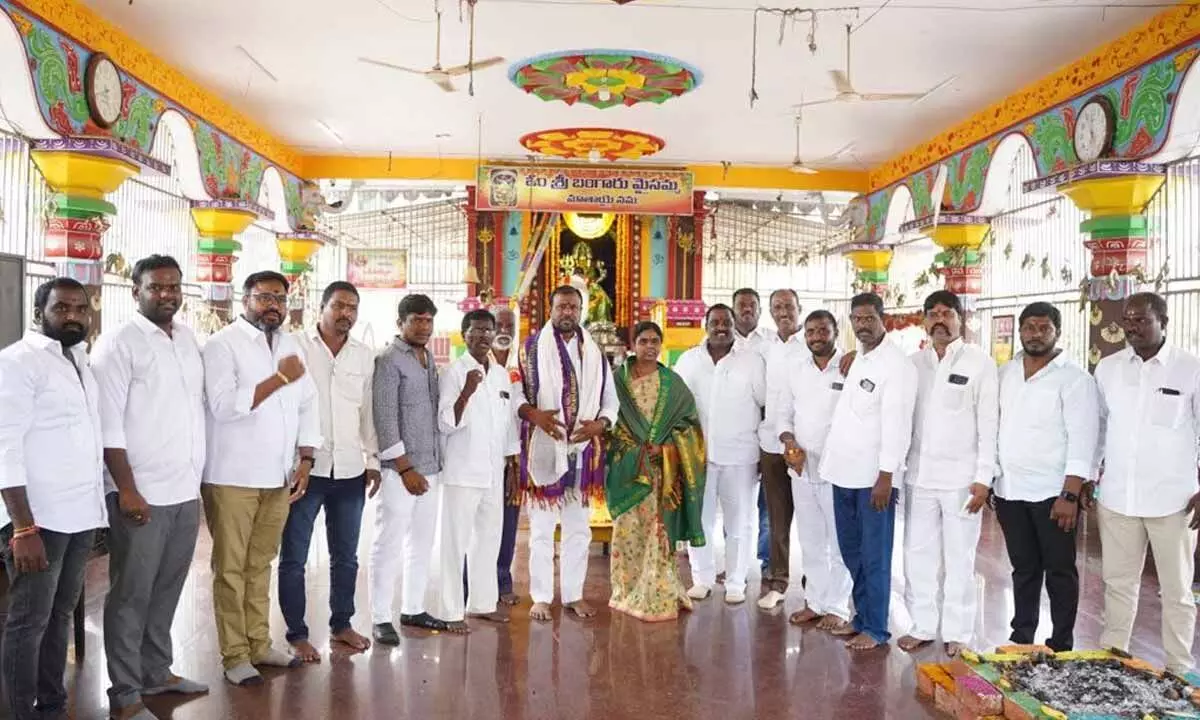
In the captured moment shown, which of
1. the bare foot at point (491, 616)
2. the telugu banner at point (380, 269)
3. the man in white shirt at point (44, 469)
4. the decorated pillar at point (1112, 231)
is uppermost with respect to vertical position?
the telugu banner at point (380, 269)

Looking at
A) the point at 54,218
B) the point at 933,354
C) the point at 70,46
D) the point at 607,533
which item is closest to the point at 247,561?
the point at 607,533

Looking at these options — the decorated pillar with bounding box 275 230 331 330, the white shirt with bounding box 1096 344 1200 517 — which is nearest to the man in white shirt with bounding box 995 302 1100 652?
the white shirt with bounding box 1096 344 1200 517

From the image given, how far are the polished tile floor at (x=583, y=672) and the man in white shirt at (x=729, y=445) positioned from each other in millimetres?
318

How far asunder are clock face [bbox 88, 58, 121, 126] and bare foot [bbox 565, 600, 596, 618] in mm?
4581

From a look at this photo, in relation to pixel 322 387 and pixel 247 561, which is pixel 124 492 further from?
pixel 322 387

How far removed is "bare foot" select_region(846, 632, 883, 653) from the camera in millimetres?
4254

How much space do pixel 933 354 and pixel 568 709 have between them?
2320 millimetres

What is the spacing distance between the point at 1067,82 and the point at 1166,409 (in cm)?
443

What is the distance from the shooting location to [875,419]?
4320mm

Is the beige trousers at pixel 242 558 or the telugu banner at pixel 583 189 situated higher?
the telugu banner at pixel 583 189

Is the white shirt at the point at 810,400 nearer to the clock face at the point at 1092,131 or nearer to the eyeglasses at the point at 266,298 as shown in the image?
the eyeglasses at the point at 266,298

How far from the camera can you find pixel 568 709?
351 cm

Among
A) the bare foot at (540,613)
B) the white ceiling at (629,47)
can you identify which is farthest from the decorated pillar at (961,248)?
the bare foot at (540,613)

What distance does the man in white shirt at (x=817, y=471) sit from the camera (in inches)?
184
